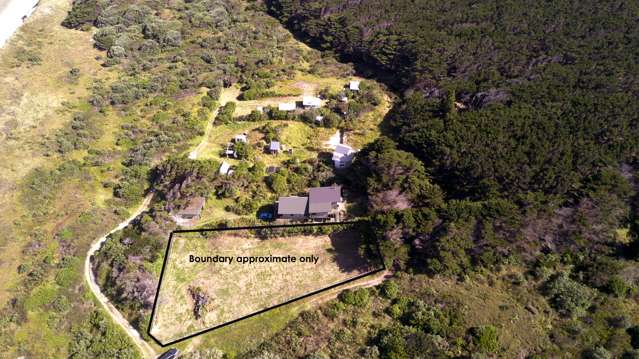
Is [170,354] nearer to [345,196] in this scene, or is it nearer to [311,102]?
[345,196]

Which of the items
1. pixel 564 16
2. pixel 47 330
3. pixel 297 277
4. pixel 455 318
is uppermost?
pixel 564 16

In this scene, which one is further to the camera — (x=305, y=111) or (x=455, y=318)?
(x=305, y=111)

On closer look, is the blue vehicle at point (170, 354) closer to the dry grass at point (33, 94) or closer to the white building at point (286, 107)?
the dry grass at point (33, 94)

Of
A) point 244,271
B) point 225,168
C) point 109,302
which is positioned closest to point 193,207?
point 225,168

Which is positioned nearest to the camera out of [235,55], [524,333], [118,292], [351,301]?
[524,333]

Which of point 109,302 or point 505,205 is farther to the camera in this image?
point 109,302

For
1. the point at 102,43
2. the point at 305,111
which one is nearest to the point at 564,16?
the point at 305,111

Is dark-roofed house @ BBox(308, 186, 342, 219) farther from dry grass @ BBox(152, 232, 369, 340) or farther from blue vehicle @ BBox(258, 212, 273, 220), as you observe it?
blue vehicle @ BBox(258, 212, 273, 220)

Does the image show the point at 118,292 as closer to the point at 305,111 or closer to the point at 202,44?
the point at 305,111
